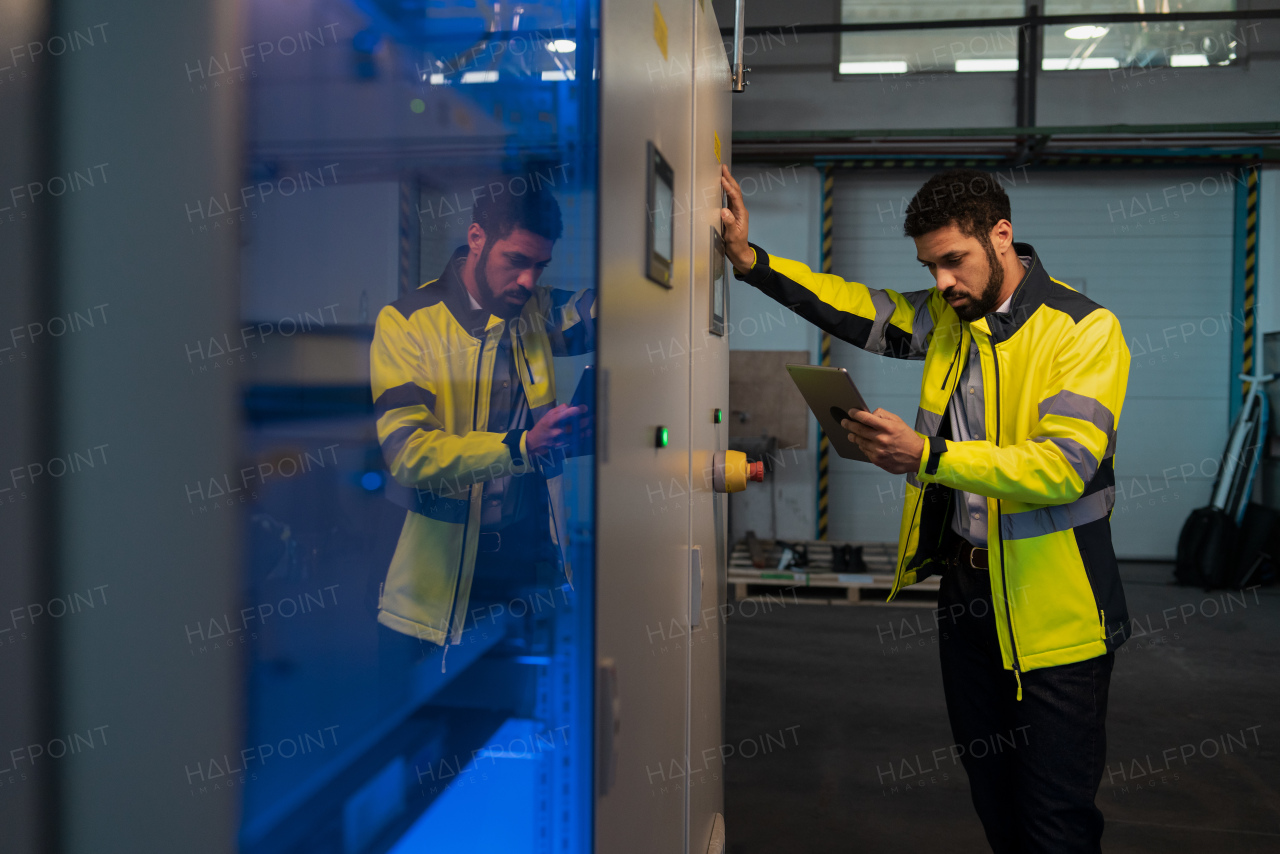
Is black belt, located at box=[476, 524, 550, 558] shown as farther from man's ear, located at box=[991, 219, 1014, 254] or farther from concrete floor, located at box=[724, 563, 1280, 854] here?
concrete floor, located at box=[724, 563, 1280, 854]

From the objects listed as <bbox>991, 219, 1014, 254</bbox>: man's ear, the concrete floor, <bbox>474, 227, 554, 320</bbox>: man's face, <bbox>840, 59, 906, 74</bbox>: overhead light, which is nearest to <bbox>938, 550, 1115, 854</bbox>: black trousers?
<bbox>991, 219, 1014, 254</bbox>: man's ear

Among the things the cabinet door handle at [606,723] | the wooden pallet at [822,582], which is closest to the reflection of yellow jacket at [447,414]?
the cabinet door handle at [606,723]

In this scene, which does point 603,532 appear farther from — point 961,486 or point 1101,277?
point 1101,277

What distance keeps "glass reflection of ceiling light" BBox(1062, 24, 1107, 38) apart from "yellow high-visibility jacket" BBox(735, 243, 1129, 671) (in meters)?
6.17

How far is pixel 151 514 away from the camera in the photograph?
2.70ft

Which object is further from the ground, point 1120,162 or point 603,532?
point 1120,162

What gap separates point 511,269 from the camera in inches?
41.9

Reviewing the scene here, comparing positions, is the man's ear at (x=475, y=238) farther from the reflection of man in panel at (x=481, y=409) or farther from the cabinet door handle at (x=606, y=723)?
the cabinet door handle at (x=606, y=723)

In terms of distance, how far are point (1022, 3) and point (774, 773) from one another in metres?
6.39

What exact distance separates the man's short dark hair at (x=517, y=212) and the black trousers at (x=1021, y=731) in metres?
1.42

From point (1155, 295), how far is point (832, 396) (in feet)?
21.2

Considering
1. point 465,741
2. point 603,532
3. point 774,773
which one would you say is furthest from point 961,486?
point 774,773

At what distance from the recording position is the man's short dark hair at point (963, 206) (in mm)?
2037

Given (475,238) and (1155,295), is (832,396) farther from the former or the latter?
(1155,295)
